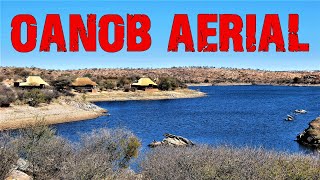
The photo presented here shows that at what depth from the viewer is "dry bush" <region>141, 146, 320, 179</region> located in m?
18.1

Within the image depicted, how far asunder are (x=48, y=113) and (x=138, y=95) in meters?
50.6

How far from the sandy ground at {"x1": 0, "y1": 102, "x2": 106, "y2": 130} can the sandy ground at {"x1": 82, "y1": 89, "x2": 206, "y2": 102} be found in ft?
89.7

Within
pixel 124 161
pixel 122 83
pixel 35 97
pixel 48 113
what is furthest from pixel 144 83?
pixel 124 161

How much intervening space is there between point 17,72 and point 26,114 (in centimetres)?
7422

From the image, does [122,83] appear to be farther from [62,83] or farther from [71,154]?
[71,154]

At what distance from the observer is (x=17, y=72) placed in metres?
129

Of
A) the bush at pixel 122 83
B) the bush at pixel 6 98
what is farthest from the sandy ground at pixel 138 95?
the bush at pixel 6 98

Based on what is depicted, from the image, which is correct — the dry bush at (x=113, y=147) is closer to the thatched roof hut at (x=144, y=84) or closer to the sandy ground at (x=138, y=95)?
the sandy ground at (x=138, y=95)

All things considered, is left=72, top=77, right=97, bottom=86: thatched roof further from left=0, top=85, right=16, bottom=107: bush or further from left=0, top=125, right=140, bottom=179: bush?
left=0, top=125, right=140, bottom=179: bush

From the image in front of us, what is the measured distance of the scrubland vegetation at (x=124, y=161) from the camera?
714 inches

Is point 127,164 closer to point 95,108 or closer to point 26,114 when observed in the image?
point 26,114

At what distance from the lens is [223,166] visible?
18719mm

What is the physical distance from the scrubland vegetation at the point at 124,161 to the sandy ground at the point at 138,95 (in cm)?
7377

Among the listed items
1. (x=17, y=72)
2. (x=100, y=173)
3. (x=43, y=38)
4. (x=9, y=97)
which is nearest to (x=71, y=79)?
(x=17, y=72)
